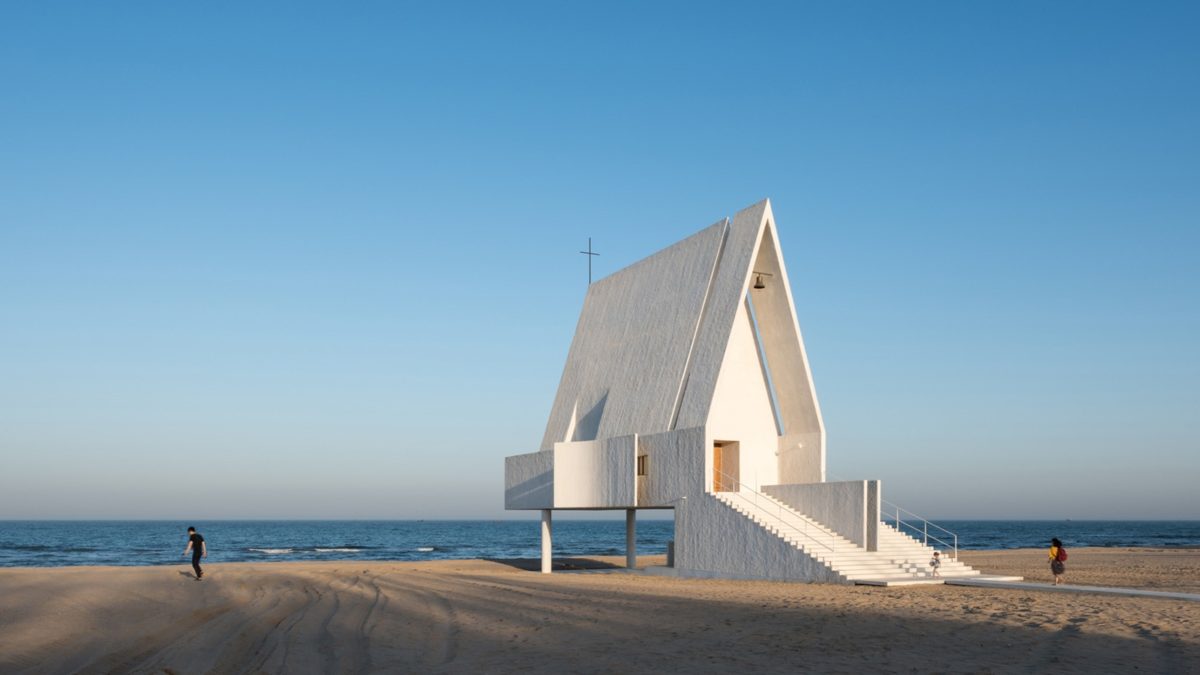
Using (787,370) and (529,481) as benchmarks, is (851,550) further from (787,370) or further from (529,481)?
(529,481)

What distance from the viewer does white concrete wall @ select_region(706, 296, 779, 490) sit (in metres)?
24.5

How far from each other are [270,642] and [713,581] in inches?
398

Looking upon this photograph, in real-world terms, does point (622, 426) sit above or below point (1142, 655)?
above

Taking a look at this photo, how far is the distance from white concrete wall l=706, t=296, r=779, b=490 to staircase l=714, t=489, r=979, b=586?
2.05m

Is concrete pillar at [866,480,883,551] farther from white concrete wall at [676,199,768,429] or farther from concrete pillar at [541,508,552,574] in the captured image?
concrete pillar at [541,508,552,574]

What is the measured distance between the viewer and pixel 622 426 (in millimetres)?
26750

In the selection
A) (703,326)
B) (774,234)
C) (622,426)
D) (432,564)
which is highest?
(774,234)

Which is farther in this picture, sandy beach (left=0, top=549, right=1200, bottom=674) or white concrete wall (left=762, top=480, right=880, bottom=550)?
white concrete wall (left=762, top=480, right=880, bottom=550)

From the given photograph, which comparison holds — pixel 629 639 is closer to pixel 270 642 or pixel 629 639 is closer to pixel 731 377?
pixel 270 642

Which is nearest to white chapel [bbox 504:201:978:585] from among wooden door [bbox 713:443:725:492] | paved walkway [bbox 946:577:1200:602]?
wooden door [bbox 713:443:725:492]

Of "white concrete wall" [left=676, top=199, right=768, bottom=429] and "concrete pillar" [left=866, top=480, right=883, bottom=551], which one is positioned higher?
"white concrete wall" [left=676, top=199, right=768, bottom=429]

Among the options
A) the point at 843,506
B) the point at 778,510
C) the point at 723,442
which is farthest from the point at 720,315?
the point at 843,506

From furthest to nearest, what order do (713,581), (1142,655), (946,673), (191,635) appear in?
(713,581)
(191,635)
(1142,655)
(946,673)

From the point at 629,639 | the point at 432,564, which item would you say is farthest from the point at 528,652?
the point at 432,564
